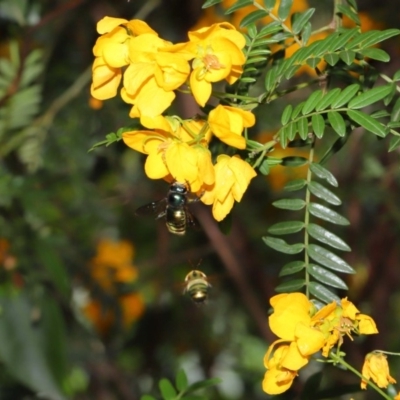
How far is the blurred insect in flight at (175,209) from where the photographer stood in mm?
856

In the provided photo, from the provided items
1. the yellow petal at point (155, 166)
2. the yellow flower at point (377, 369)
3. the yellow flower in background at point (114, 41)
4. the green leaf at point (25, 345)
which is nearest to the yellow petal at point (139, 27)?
the yellow flower in background at point (114, 41)

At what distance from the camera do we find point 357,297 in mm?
2061

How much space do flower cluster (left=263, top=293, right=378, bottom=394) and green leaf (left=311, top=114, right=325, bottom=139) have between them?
141 mm

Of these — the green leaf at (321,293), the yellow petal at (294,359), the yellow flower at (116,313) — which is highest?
the yellow petal at (294,359)

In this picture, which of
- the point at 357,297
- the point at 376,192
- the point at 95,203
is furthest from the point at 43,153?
the point at 357,297

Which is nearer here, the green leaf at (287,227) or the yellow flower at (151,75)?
the yellow flower at (151,75)

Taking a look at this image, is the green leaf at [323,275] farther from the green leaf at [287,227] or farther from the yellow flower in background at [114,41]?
the yellow flower in background at [114,41]

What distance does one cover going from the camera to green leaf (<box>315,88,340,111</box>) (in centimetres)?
75

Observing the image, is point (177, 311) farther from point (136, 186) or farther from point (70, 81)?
point (70, 81)

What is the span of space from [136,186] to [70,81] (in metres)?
0.43

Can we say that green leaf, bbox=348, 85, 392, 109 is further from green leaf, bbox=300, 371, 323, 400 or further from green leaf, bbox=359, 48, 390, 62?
green leaf, bbox=300, 371, 323, 400

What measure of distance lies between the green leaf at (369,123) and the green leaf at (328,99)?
0.8 inches

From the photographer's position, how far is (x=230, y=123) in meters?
0.70

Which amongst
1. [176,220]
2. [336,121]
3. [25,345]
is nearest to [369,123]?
[336,121]
